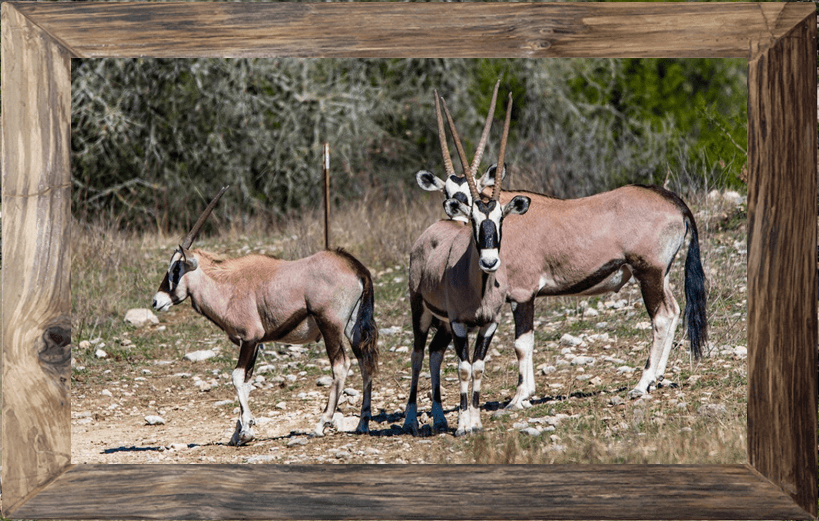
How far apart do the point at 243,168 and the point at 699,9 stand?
10.3 m

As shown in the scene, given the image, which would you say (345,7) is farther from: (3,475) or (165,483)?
(3,475)

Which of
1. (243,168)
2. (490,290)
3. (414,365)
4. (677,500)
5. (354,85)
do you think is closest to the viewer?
(677,500)

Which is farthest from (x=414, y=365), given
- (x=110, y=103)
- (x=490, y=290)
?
(x=110, y=103)

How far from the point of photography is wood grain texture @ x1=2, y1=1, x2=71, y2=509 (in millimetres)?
6129

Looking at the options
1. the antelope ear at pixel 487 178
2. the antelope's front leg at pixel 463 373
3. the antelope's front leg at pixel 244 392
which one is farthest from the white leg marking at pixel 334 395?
the antelope ear at pixel 487 178

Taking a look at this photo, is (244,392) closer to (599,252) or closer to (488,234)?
(488,234)

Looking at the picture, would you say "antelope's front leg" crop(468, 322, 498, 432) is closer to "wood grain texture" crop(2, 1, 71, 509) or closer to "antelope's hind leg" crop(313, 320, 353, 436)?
"antelope's hind leg" crop(313, 320, 353, 436)

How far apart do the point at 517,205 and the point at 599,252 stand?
1539 mm

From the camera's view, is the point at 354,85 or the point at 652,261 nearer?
the point at 652,261

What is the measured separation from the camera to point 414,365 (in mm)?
7617

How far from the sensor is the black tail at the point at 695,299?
770 centimetres

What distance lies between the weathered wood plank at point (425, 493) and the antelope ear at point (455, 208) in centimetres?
168

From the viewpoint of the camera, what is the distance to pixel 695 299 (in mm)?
7711

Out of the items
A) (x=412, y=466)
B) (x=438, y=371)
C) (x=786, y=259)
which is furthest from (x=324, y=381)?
(x=786, y=259)
